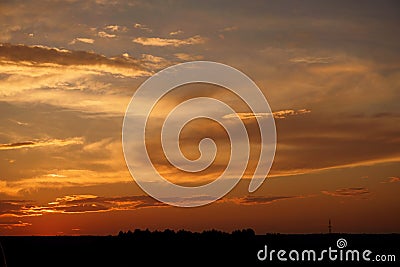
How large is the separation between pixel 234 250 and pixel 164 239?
673 inches

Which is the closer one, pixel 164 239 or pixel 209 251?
pixel 209 251

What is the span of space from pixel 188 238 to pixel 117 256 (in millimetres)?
24568

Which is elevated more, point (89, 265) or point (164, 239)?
point (164, 239)

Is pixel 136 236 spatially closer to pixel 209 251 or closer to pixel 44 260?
pixel 209 251

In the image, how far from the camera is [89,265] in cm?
5009

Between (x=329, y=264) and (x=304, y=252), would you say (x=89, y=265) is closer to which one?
(x=329, y=264)

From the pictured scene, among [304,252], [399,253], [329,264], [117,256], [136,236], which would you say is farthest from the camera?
[136,236]

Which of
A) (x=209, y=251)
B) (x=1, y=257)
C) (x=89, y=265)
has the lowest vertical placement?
(x=1, y=257)

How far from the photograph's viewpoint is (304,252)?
229 ft

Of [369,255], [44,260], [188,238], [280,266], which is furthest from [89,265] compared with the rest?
[188,238]

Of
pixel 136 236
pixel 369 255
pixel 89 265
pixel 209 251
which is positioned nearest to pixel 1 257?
pixel 89 265

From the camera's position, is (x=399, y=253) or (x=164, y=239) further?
(x=164, y=239)

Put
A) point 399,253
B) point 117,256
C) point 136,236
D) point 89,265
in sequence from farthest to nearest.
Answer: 1. point 136,236
2. point 399,253
3. point 117,256
4. point 89,265

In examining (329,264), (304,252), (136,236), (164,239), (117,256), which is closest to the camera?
(329,264)
